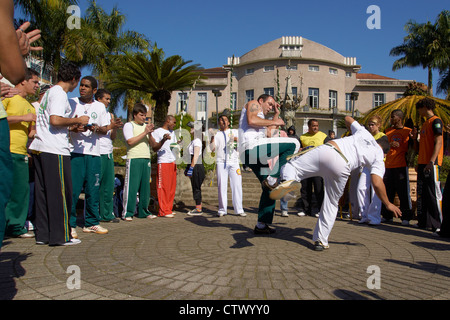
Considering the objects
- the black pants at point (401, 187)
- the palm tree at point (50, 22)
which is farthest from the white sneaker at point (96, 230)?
the palm tree at point (50, 22)

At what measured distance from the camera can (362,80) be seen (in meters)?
54.2

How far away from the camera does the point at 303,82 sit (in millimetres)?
50000

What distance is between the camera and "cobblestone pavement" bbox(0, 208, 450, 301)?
2877 mm

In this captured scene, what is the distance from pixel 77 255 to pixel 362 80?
189 ft

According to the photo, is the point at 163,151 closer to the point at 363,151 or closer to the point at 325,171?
the point at 325,171

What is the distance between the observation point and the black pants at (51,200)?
445cm

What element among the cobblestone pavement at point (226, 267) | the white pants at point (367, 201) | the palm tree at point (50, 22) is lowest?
the cobblestone pavement at point (226, 267)

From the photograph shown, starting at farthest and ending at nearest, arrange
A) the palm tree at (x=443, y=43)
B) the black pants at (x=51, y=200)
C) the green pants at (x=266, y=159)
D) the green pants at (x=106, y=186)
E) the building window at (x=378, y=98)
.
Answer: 1. the building window at (x=378, y=98)
2. the palm tree at (x=443, y=43)
3. the green pants at (x=106, y=186)
4. the green pants at (x=266, y=159)
5. the black pants at (x=51, y=200)

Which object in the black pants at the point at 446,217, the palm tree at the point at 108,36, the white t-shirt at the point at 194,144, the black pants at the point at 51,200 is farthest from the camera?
the palm tree at the point at 108,36

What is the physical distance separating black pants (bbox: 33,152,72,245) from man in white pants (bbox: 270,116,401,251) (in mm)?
2967

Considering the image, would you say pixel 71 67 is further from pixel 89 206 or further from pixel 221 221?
pixel 221 221

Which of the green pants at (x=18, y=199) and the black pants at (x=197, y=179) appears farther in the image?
the black pants at (x=197, y=179)

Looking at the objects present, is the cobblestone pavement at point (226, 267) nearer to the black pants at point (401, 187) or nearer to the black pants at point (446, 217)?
the black pants at point (446, 217)
